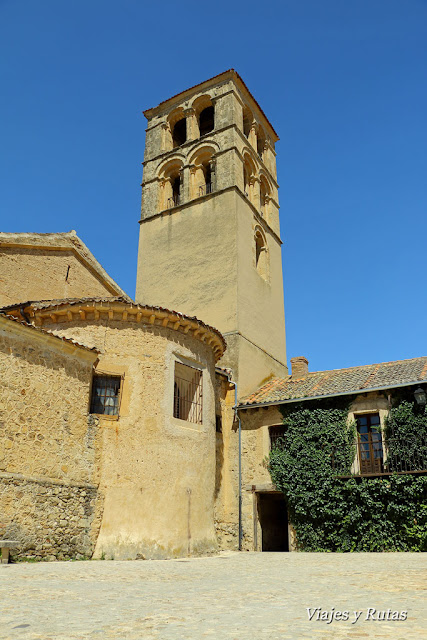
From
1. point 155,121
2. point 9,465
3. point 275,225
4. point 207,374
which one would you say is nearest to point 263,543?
point 207,374

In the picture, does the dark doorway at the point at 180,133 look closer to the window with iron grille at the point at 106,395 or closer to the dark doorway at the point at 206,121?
the dark doorway at the point at 206,121

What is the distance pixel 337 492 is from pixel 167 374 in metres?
6.32

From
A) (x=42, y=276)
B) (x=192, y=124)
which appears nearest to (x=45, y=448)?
(x=42, y=276)

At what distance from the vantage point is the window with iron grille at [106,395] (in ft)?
41.2

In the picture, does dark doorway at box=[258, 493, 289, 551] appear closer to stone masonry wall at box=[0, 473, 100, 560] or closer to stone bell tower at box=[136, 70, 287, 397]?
stone bell tower at box=[136, 70, 287, 397]

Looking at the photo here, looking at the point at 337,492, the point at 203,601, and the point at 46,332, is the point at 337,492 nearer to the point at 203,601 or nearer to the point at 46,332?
the point at 46,332

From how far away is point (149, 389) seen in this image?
506 inches

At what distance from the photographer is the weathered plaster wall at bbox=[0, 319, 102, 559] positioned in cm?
1007

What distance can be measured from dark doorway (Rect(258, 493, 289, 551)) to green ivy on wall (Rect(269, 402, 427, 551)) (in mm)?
1420

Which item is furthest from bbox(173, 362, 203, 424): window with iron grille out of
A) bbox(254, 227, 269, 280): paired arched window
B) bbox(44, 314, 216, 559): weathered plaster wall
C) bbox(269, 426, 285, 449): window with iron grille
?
bbox(254, 227, 269, 280): paired arched window

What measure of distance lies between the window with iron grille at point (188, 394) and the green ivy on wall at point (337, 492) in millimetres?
3695

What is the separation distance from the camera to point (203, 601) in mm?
5586

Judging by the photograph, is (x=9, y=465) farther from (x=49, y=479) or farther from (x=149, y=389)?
(x=149, y=389)

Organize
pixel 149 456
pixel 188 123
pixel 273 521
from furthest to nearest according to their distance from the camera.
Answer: pixel 188 123 < pixel 273 521 < pixel 149 456
